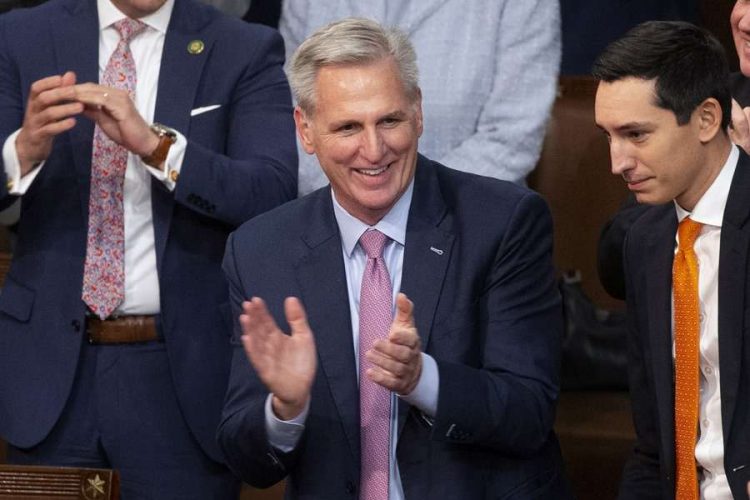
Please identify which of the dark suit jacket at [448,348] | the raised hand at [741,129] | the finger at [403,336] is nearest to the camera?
the finger at [403,336]

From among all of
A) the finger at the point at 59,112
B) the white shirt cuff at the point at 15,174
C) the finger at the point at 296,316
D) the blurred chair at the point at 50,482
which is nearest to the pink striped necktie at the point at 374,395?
the finger at the point at 296,316

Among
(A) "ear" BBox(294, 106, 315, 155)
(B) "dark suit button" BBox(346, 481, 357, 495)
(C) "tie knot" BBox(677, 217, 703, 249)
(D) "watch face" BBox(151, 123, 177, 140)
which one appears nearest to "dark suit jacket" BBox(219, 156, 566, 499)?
(B) "dark suit button" BBox(346, 481, 357, 495)

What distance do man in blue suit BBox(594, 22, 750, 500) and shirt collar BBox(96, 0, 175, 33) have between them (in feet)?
3.37

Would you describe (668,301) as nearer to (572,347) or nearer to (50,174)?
(572,347)

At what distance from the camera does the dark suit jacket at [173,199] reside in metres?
3.19

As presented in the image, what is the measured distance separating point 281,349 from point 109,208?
0.79 metres

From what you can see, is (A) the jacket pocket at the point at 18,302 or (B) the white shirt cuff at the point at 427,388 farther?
(A) the jacket pocket at the point at 18,302

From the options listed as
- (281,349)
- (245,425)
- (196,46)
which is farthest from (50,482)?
(196,46)

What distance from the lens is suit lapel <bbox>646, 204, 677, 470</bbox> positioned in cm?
274

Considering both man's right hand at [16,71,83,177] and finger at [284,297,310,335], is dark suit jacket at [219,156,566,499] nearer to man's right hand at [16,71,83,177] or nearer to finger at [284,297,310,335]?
finger at [284,297,310,335]

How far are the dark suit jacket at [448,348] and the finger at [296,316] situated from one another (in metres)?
0.21

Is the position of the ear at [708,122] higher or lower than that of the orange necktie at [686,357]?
higher

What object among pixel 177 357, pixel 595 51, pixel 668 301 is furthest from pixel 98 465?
pixel 595 51

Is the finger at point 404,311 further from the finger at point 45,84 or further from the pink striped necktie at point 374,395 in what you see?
the finger at point 45,84
